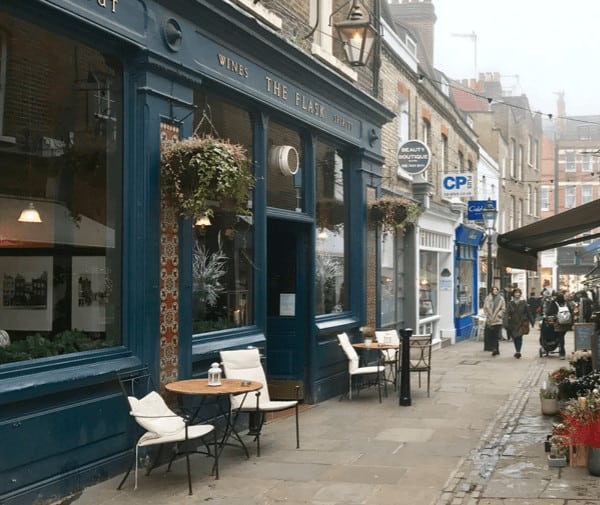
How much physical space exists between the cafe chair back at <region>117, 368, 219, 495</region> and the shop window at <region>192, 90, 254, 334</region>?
1346 mm

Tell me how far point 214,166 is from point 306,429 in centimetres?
373

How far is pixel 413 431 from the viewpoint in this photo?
9.28 m

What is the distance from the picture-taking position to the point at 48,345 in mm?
6488

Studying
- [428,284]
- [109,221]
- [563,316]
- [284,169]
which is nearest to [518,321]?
[563,316]

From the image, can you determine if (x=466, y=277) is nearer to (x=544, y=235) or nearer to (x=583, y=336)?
(x=583, y=336)

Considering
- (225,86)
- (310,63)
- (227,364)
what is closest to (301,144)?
(310,63)

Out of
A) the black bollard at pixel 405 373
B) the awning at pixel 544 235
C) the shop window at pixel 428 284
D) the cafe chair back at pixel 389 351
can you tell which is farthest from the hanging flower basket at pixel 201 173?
the shop window at pixel 428 284

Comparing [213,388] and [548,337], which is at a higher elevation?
[213,388]

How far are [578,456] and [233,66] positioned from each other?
5565mm

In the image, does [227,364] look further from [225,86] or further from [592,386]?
[592,386]

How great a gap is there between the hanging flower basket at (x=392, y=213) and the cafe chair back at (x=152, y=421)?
7212 millimetres

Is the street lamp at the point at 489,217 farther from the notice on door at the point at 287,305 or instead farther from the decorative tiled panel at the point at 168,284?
the decorative tiled panel at the point at 168,284

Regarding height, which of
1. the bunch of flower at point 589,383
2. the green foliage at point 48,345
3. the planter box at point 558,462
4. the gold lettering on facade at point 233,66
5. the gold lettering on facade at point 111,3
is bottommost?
the planter box at point 558,462

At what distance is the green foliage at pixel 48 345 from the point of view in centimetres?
611
